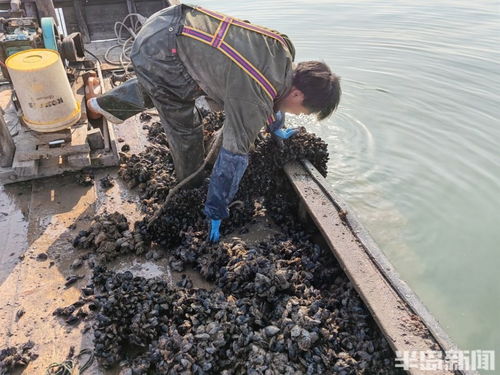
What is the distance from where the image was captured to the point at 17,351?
2512 mm

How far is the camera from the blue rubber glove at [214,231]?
10.6 feet

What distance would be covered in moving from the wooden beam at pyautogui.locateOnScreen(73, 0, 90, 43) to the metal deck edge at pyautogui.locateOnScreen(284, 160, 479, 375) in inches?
214

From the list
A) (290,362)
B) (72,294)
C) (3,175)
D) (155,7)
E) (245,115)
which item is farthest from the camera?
(155,7)

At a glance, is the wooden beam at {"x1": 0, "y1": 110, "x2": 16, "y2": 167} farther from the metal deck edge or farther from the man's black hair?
the man's black hair

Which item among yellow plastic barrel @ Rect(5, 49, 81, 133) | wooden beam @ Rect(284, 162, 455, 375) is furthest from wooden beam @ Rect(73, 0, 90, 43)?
wooden beam @ Rect(284, 162, 455, 375)

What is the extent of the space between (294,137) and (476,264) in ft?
7.44

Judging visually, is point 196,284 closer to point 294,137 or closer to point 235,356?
point 235,356

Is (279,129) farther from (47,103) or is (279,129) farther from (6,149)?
(6,149)

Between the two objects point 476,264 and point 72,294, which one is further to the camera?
point 476,264

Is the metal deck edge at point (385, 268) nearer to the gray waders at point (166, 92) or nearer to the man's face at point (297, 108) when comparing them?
the man's face at point (297, 108)

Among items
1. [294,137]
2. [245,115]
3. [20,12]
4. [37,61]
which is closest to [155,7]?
[20,12]

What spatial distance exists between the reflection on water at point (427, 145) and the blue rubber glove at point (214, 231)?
207 centimetres

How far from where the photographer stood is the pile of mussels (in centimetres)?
241

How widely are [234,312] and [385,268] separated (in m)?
1.03
